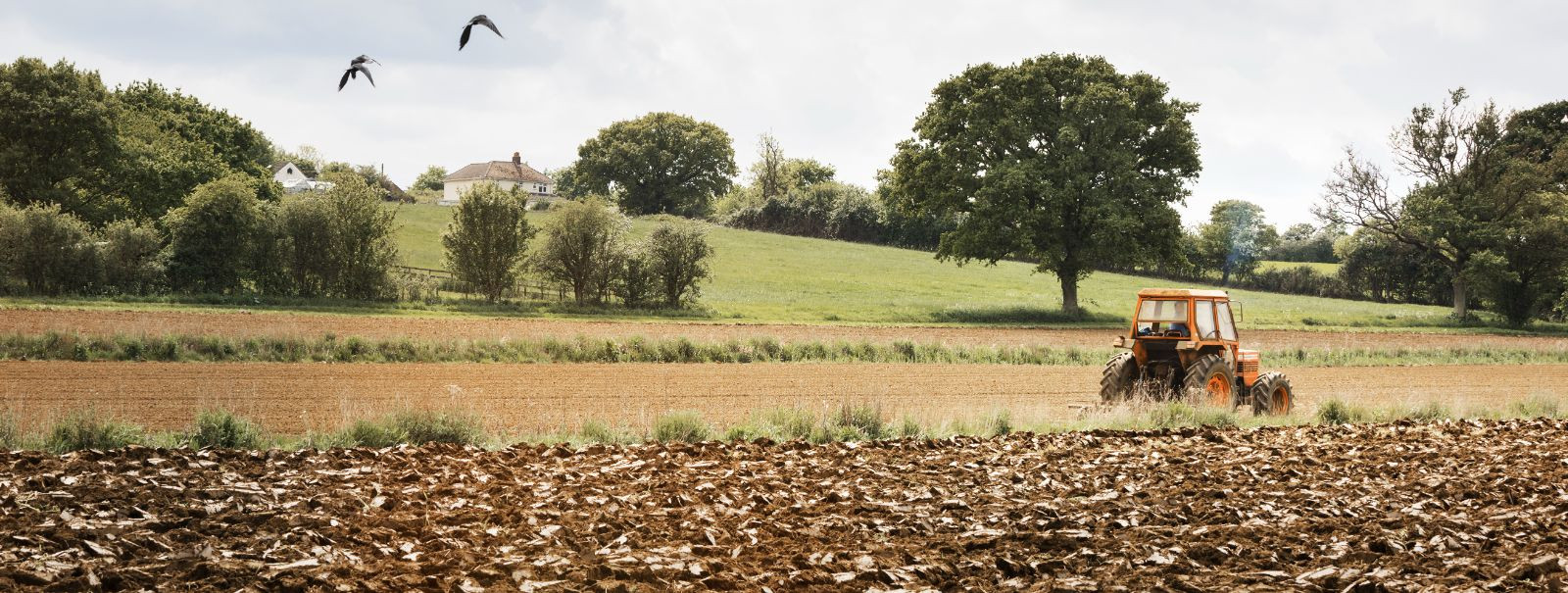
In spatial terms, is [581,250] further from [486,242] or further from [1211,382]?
[1211,382]

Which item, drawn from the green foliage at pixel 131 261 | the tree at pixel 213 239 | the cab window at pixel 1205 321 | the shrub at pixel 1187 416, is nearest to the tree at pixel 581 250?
the tree at pixel 213 239

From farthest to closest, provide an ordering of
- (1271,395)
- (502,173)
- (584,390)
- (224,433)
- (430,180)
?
(430,180) → (502,173) → (584,390) → (1271,395) → (224,433)

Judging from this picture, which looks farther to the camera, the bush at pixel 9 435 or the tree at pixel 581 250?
the tree at pixel 581 250

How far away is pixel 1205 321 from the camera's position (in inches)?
670

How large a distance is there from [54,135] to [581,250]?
23.6 meters

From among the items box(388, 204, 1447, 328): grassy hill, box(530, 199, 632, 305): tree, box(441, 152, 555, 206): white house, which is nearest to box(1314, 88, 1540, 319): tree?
box(388, 204, 1447, 328): grassy hill

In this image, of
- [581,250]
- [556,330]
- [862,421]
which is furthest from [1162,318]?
[581,250]

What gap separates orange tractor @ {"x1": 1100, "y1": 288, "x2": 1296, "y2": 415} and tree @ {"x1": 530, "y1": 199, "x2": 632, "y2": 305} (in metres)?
28.5

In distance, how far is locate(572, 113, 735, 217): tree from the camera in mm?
93562

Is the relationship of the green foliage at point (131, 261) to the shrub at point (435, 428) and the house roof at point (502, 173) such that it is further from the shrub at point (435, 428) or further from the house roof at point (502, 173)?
the house roof at point (502, 173)

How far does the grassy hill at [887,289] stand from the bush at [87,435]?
29263 millimetres

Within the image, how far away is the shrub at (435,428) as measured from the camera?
12711 millimetres

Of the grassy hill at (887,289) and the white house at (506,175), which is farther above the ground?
the white house at (506,175)

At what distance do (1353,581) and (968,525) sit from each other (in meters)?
2.66
